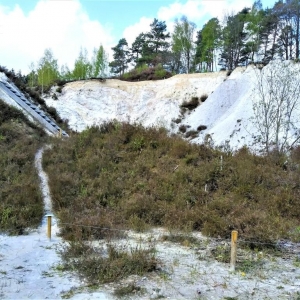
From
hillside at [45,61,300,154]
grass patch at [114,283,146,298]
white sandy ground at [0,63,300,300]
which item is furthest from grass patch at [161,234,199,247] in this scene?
hillside at [45,61,300,154]

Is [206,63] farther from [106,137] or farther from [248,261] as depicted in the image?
[248,261]

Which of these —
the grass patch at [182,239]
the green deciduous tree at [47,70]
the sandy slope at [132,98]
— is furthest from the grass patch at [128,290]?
the green deciduous tree at [47,70]

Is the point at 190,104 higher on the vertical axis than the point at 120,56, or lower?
lower

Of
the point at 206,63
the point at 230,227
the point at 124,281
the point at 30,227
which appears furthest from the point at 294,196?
the point at 206,63

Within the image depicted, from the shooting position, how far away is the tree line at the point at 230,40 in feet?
122

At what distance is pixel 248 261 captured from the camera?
614cm

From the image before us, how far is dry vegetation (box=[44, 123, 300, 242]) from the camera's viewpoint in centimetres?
798

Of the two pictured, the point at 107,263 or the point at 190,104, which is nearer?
the point at 107,263

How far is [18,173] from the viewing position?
11.3 metres

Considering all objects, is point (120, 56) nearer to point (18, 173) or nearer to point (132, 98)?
point (132, 98)

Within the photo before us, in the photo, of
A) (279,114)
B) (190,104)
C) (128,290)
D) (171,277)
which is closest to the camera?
(128,290)

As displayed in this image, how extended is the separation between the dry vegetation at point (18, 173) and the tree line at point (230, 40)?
91.3ft

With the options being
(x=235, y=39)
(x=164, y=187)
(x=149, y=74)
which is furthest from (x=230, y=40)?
(x=164, y=187)

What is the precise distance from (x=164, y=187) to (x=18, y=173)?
5332 mm
